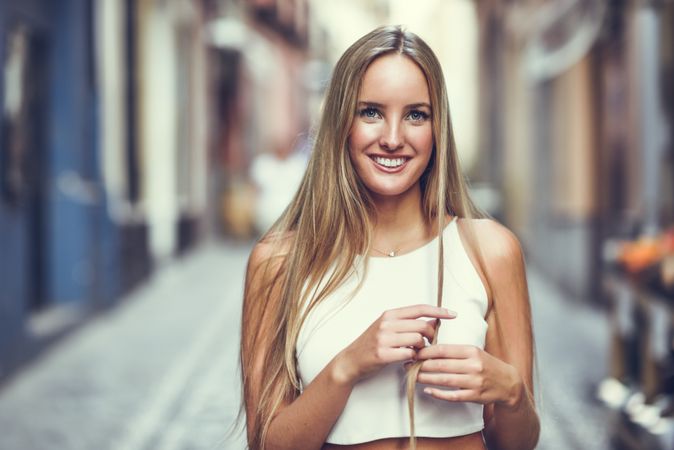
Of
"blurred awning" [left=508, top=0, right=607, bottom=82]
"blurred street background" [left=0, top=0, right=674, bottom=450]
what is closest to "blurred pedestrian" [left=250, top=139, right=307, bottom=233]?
"blurred street background" [left=0, top=0, right=674, bottom=450]

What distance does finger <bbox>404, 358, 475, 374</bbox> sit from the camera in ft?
5.97

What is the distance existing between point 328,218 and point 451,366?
406 mm

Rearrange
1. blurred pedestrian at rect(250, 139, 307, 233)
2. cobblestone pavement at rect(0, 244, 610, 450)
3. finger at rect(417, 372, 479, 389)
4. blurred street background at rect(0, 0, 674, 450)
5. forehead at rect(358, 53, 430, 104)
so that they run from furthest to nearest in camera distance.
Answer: blurred pedestrian at rect(250, 139, 307, 233), blurred street background at rect(0, 0, 674, 450), cobblestone pavement at rect(0, 244, 610, 450), forehead at rect(358, 53, 430, 104), finger at rect(417, 372, 479, 389)

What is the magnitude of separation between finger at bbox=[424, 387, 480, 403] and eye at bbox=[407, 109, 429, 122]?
51 cm

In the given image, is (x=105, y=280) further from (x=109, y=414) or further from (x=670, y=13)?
(x=670, y=13)

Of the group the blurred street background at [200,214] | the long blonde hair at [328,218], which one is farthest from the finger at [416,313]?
the blurred street background at [200,214]

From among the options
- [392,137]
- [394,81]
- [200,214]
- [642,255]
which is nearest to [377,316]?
[392,137]

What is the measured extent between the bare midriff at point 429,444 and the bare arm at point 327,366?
0.09m

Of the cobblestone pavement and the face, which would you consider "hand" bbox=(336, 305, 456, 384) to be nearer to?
the face

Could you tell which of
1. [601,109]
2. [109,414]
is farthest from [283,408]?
[601,109]

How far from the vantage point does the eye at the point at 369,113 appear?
2014 millimetres

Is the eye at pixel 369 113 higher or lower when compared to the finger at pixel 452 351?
higher

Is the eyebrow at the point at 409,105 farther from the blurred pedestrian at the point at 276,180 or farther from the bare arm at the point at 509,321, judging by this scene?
the blurred pedestrian at the point at 276,180

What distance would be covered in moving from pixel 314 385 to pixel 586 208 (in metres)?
10.8
